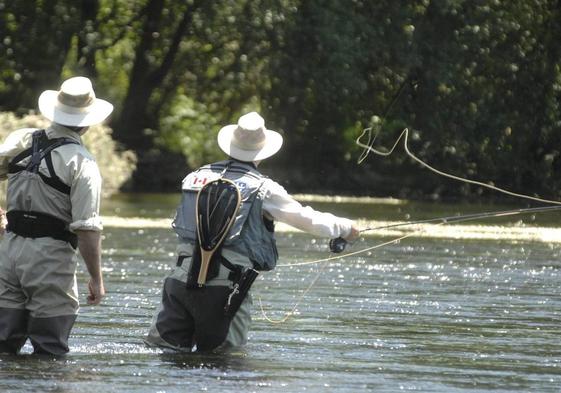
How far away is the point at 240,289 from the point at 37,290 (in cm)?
114

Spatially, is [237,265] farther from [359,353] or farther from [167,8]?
[167,8]

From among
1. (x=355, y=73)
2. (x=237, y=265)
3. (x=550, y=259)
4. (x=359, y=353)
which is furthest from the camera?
(x=355, y=73)

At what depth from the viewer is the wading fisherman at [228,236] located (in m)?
8.76

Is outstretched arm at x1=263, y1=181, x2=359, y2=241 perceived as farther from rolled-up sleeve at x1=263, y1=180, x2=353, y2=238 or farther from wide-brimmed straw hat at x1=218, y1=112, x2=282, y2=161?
wide-brimmed straw hat at x1=218, y1=112, x2=282, y2=161

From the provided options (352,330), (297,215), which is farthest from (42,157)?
(352,330)

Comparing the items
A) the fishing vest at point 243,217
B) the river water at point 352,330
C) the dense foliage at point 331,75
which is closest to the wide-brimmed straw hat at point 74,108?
the fishing vest at point 243,217

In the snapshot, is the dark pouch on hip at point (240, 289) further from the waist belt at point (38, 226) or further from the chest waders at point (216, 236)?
the waist belt at point (38, 226)

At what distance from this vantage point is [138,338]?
10.1 meters

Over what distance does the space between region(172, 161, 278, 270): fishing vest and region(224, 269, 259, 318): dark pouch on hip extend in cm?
9

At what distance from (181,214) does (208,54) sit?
35038mm

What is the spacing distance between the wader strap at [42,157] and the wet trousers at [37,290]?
0.97ft

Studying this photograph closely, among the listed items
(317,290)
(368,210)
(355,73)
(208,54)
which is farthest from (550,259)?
(208,54)

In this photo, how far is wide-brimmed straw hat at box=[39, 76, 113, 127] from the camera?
27.5 ft

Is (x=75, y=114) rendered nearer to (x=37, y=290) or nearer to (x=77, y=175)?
(x=77, y=175)
